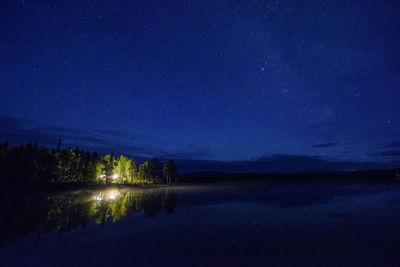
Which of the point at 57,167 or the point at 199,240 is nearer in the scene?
the point at 199,240

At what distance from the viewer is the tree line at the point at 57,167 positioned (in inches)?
2045

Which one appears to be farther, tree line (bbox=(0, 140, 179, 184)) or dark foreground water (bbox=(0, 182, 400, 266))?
→ tree line (bbox=(0, 140, 179, 184))

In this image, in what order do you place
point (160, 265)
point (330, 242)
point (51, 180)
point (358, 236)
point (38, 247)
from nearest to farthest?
point (160, 265) < point (38, 247) < point (330, 242) < point (358, 236) < point (51, 180)

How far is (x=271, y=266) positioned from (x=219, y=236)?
5.47 meters

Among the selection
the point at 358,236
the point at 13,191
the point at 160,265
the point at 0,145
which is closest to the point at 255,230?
the point at 358,236

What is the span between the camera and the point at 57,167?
195 feet

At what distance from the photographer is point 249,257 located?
10758 mm

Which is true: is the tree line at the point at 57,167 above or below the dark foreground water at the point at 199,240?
Answer: above

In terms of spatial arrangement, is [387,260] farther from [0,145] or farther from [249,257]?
[0,145]

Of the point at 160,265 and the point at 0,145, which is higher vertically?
the point at 0,145

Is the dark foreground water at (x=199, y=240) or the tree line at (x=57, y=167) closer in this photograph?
the dark foreground water at (x=199, y=240)

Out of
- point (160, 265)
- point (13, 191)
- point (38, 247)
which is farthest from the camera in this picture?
point (13, 191)

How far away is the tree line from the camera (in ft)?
170

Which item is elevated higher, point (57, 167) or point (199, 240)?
point (57, 167)
